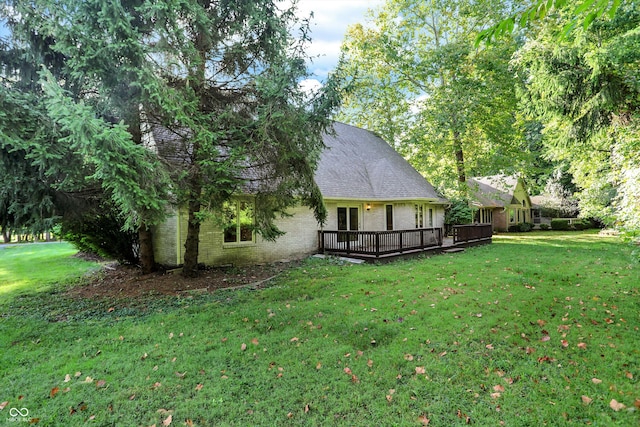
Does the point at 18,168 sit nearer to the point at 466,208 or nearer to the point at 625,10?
the point at 625,10

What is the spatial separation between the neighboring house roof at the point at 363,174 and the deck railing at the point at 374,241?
1.83 m

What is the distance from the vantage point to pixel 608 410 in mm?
3162

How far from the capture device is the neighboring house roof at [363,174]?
14844 mm

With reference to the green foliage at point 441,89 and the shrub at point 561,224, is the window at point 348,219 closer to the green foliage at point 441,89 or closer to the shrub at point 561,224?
the green foliage at point 441,89

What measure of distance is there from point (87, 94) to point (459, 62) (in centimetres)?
1778

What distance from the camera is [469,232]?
16516mm

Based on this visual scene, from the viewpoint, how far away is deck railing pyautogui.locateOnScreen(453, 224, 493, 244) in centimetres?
1606

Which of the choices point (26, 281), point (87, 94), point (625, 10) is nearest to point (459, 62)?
point (625, 10)

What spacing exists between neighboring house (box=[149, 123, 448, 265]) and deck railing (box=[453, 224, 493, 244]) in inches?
65.8

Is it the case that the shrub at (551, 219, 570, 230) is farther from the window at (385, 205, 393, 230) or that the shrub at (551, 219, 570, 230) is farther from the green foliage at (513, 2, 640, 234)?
the window at (385, 205, 393, 230)

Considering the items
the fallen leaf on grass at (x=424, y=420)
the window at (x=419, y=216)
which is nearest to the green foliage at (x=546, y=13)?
the fallen leaf on grass at (x=424, y=420)

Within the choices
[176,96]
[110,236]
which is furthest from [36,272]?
[176,96]

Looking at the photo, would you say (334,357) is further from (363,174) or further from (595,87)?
(363,174)

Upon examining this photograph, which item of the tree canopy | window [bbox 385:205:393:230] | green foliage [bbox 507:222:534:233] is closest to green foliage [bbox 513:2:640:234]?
the tree canopy
